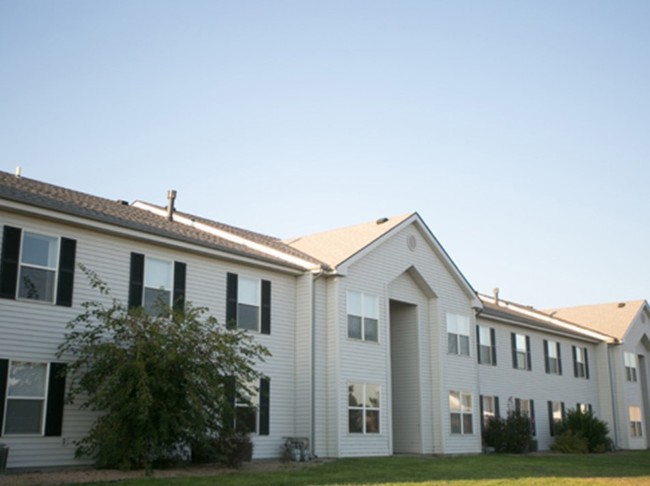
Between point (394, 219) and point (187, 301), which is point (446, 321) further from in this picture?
point (187, 301)

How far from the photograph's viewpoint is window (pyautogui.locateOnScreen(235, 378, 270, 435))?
2080 cm

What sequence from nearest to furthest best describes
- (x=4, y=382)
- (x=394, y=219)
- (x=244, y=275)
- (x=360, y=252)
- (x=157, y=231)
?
1. (x=4, y=382)
2. (x=157, y=231)
3. (x=244, y=275)
4. (x=360, y=252)
5. (x=394, y=219)

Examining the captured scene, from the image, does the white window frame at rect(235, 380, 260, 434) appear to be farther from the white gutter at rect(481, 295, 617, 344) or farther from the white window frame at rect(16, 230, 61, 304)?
the white gutter at rect(481, 295, 617, 344)

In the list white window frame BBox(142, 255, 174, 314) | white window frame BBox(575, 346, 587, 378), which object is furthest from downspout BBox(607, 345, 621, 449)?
white window frame BBox(142, 255, 174, 314)

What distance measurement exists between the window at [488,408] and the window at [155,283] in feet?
53.8

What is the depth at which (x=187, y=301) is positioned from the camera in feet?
65.3

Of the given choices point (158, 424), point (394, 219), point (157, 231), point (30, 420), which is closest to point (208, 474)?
point (158, 424)

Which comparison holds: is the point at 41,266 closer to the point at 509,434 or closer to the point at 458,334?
the point at 458,334

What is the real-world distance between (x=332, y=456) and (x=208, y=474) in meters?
6.73

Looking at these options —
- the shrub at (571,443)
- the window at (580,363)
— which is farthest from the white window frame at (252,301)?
the window at (580,363)

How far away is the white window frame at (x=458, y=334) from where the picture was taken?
1130 inches

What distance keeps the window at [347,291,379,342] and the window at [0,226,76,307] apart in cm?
964

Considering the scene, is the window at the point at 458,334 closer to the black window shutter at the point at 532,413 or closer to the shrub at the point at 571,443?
the shrub at the point at 571,443

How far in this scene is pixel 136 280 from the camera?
19.4 metres
